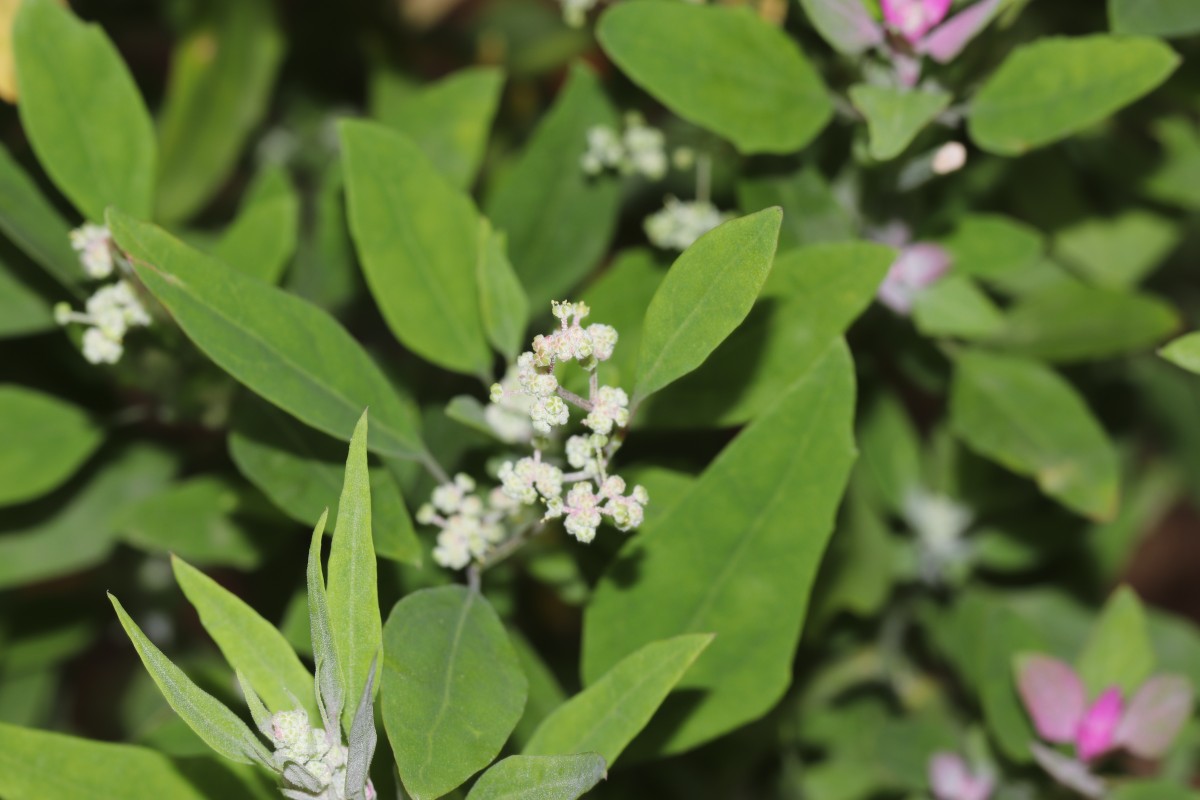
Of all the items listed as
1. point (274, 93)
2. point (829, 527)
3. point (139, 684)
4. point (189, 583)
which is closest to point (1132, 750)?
point (829, 527)

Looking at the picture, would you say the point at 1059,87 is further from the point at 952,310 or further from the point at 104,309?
the point at 104,309

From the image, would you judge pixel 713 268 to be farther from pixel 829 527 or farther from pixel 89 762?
pixel 89 762

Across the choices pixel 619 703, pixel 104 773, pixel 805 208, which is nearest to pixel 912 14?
pixel 805 208

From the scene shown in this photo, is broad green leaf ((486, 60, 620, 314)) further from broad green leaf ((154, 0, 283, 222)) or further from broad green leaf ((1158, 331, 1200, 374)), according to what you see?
broad green leaf ((1158, 331, 1200, 374))

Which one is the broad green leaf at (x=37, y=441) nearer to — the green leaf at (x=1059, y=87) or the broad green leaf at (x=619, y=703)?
the broad green leaf at (x=619, y=703)

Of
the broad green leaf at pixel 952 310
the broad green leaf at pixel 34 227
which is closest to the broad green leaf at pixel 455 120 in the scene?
the broad green leaf at pixel 34 227

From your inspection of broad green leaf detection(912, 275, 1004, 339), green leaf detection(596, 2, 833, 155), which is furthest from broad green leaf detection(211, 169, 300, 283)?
broad green leaf detection(912, 275, 1004, 339)
